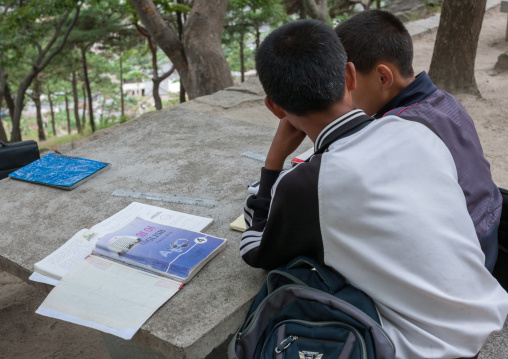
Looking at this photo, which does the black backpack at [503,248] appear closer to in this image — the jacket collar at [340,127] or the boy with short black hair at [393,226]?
the boy with short black hair at [393,226]

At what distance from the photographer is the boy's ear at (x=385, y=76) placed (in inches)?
72.4

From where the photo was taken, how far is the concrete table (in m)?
1.41

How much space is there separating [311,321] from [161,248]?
634 millimetres

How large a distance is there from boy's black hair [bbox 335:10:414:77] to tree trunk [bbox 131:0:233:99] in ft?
16.2

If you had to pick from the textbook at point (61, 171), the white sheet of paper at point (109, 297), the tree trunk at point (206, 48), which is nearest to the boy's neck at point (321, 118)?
the white sheet of paper at point (109, 297)

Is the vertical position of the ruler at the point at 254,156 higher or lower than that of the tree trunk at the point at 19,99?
higher

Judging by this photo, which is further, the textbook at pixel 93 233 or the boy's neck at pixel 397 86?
the boy's neck at pixel 397 86

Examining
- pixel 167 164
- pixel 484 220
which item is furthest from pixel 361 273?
pixel 167 164

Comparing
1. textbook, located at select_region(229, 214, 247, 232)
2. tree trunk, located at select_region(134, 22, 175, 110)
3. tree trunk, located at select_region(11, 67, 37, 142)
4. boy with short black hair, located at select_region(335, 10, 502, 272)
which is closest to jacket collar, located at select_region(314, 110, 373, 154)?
boy with short black hair, located at select_region(335, 10, 502, 272)

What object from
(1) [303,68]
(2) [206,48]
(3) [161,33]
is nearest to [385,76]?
(1) [303,68]

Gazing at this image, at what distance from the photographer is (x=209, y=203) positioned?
2.13 meters

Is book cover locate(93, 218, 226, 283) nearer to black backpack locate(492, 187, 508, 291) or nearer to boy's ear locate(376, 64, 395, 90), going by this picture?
boy's ear locate(376, 64, 395, 90)

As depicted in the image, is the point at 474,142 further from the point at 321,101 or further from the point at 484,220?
the point at 321,101

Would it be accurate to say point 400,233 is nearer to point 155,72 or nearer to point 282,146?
point 282,146
